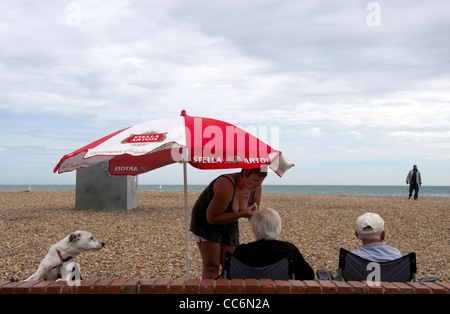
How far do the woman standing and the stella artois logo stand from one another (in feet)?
2.42

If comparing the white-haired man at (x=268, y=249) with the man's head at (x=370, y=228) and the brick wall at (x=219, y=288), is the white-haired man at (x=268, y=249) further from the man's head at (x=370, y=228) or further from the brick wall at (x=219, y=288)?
the man's head at (x=370, y=228)

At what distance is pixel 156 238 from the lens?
9.45 metres

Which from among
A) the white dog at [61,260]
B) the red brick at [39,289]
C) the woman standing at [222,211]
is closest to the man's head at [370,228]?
the woman standing at [222,211]

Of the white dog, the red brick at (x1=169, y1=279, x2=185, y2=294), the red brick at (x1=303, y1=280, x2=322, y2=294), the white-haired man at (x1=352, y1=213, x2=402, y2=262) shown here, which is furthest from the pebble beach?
the red brick at (x1=303, y1=280, x2=322, y2=294)

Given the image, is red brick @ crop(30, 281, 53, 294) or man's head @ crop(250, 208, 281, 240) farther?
man's head @ crop(250, 208, 281, 240)

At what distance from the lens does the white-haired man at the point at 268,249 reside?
132 inches

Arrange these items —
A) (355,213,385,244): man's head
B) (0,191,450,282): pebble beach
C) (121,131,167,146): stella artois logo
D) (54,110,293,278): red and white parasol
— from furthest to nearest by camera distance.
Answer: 1. (0,191,450,282): pebble beach
2. (355,213,385,244): man's head
3. (121,131,167,146): stella artois logo
4. (54,110,293,278): red and white parasol

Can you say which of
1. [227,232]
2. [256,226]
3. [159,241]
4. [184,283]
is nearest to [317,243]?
[159,241]

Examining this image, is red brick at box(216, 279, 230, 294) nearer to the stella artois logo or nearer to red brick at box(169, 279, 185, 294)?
red brick at box(169, 279, 185, 294)

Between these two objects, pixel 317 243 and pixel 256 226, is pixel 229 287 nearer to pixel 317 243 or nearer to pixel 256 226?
pixel 256 226

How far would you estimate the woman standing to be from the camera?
382 centimetres

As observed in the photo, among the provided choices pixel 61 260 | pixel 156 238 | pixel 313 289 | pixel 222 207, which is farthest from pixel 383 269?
pixel 156 238

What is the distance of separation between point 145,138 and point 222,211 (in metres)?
1.00

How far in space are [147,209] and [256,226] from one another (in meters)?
12.6
